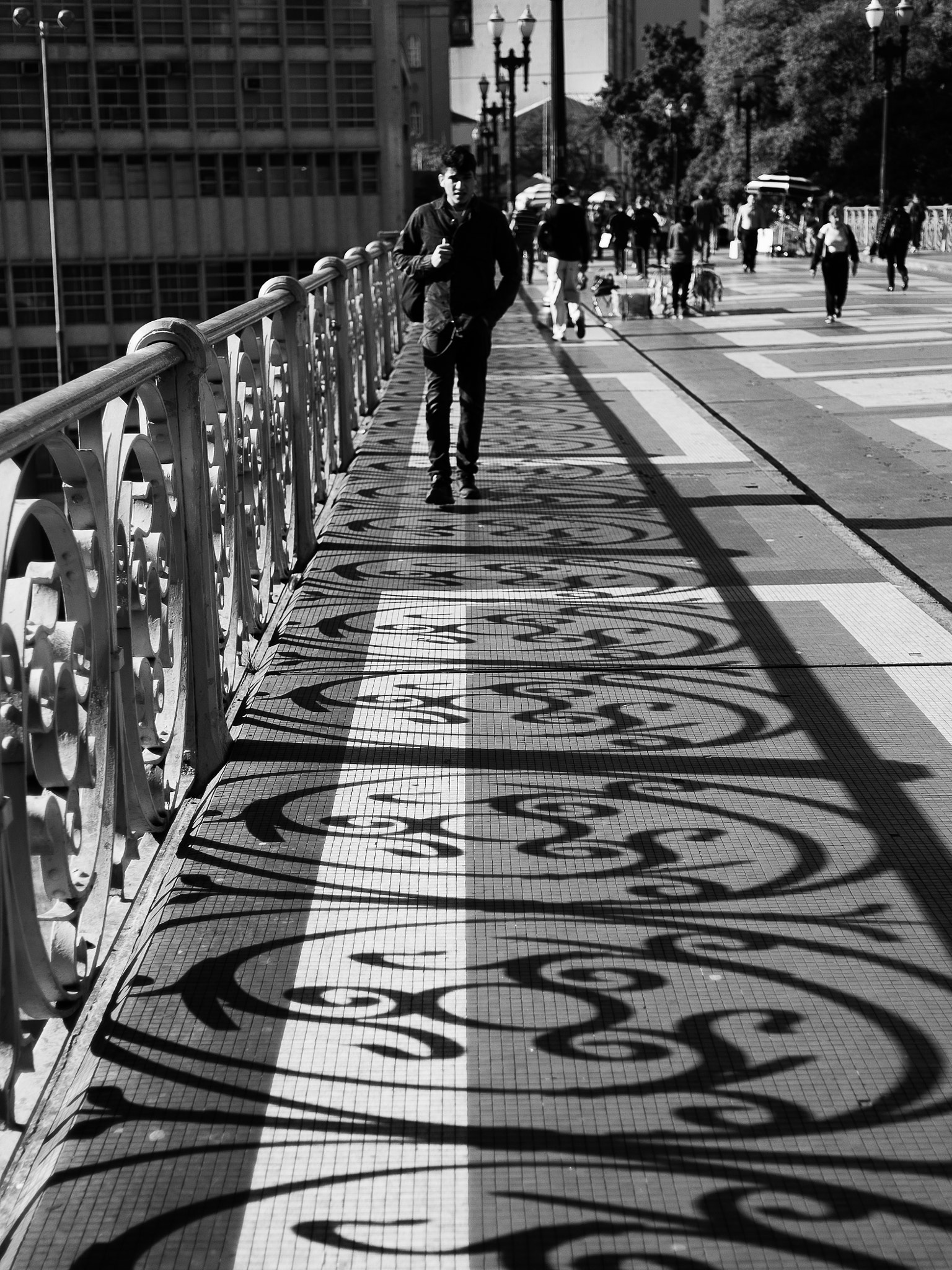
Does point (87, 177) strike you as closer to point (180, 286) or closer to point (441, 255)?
point (180, 286)

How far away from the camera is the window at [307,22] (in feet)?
285

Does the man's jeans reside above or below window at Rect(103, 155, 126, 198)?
below

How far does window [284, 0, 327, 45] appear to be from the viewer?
8681cm

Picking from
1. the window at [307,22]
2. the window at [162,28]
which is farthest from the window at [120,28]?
the window at [307,22]

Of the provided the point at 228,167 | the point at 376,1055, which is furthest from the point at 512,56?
the point at 228,167

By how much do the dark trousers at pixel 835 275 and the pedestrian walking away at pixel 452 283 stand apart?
13740mm

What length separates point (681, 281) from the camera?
989 inches

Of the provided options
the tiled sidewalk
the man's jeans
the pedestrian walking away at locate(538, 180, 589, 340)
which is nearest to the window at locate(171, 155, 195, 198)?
the pedestrian walking away at locate(538, 180, 589, 340)

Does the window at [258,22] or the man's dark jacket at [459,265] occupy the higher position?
the window at [258,22]

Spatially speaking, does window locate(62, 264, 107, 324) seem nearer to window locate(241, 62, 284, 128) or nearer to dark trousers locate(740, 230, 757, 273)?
window locate(241, 62, 284, 128)

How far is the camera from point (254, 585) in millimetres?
6418

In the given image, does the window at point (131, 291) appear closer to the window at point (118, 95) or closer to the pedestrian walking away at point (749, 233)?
the window at point (118, 95)

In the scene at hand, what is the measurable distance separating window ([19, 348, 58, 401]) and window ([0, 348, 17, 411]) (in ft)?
2.00

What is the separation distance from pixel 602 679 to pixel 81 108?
289ft
